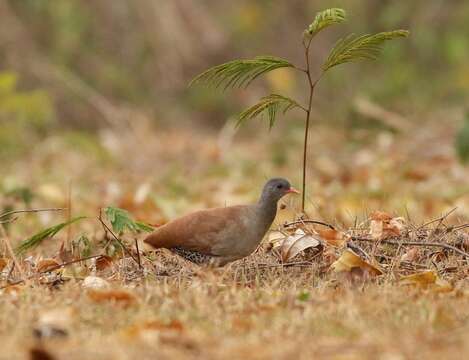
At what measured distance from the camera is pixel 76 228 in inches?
303

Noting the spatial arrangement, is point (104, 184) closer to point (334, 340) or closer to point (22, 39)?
point (22, 39)

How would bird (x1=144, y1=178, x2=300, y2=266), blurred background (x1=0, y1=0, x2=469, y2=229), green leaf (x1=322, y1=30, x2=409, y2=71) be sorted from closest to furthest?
bird (x1=144, y1=178, x2=300, y2=266) < green leaf (x1=322, y1=30, x2=409, y2=71) < blurred background (x1=0, y1=0, x2=469, y2=229)

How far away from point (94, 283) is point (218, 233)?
585 millimetres

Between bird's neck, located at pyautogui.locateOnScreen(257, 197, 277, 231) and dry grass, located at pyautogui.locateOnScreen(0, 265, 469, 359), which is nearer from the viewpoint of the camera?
dry grass, located at pyautogui.locateOnScreen(0, 265, 469, 359)

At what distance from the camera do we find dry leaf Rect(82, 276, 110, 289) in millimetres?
4631

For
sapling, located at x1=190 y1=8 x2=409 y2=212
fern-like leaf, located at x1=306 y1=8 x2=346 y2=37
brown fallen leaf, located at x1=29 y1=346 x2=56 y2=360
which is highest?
fern-like leaf, located at x1=306 y1=8 x2=346 y2=37

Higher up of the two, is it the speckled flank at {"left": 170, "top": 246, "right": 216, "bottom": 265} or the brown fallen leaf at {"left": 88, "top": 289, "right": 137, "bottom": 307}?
the speckled flank at {"left": 170, "top": 246, "right": 216, "bottom": 265}

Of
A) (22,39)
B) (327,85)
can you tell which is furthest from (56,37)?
(327,85)

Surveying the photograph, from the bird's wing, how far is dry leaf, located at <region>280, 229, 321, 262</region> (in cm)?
37

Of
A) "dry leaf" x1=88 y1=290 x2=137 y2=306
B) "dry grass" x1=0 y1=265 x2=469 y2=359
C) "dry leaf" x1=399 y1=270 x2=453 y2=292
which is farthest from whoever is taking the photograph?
"dry leaf" x1=399 y1=270 x2=453 y2=292

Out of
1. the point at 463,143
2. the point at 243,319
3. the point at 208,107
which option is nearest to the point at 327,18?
the point at 243,319

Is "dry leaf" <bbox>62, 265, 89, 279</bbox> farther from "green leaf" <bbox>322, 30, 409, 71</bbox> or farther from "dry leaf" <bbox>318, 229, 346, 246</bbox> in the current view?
"green leaf" <bbox>322, 30, 409, 71</bbox>

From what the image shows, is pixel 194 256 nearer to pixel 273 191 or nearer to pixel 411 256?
pixel 273 191

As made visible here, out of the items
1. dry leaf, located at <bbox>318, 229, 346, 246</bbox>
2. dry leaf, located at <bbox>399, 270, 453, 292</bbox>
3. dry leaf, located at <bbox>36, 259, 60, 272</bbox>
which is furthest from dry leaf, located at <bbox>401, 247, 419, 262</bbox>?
dry leaf, located at <bbox>36, 259, 60, 272</bbox>
